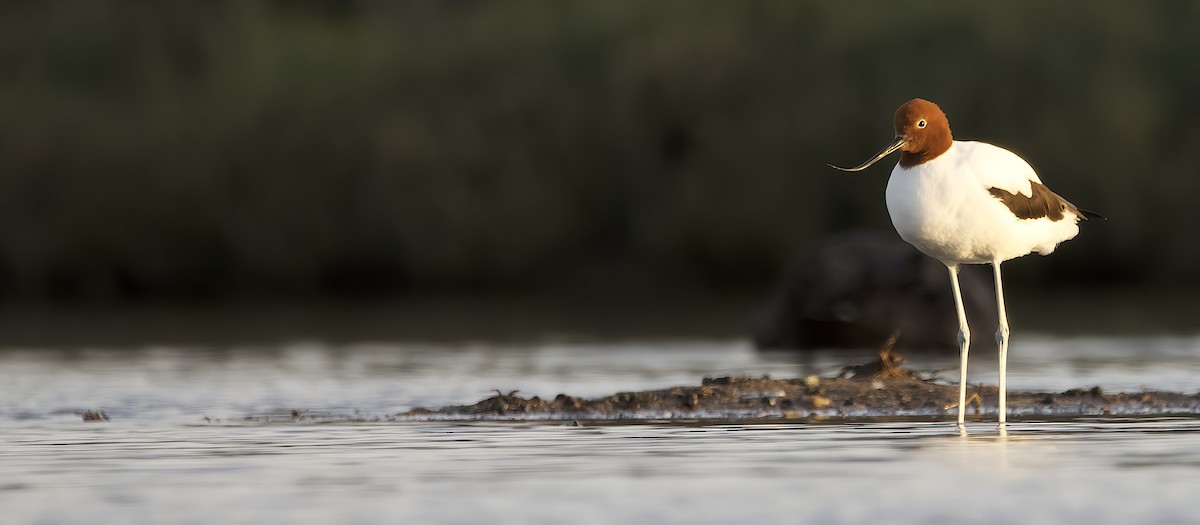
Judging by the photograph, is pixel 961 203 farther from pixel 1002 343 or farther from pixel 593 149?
pixel 593 149

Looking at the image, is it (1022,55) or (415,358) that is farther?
(1022,55)

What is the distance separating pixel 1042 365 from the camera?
52.3 feet

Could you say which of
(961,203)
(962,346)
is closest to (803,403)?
(962,346)

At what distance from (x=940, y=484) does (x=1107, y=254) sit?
20676 millimetres

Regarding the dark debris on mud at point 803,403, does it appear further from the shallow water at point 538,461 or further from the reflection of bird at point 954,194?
the reflection of bird at point 954,194

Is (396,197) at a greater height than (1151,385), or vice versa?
(396,197)

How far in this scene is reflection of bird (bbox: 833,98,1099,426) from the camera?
11.1m

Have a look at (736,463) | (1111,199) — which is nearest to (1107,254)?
(1111,199)

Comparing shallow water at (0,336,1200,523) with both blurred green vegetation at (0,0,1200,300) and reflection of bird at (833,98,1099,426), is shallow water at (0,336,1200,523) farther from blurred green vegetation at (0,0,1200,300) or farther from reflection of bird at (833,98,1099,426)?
blurred green vegetation at (0,0,1200,300)

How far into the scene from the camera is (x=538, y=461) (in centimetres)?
932

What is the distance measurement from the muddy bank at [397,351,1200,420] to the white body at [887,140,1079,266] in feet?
3.26

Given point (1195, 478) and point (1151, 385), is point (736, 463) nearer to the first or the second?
point (1195, 478)

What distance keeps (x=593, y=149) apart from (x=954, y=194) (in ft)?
66.1

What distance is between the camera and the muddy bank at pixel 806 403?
11.9m
